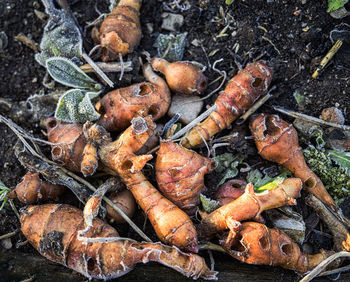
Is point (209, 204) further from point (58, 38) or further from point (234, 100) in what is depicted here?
point (58, 38)

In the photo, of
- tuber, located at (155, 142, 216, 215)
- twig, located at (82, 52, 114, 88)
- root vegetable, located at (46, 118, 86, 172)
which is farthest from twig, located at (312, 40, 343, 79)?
root vegetable, located at (46, 118, 86, 172)

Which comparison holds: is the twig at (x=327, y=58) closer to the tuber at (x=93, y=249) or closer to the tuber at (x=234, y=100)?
the tuber at (x=234, y=100)

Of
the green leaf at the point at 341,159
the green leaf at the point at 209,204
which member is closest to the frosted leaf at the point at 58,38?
the green leaf at the point at 209,204

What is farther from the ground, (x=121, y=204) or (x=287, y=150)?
(x=287, y=150)

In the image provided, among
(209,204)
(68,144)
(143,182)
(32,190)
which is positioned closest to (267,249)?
(209,204)

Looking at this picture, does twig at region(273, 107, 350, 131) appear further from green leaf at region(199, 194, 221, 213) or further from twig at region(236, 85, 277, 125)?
green leaf at region(199, 194, 221, 213)
